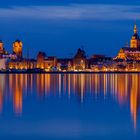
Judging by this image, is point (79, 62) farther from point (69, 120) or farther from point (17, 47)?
point (69, 120)

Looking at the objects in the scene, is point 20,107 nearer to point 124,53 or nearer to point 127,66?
point 127,66

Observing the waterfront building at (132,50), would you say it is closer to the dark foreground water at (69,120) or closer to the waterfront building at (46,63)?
the waterfront building at (46,63)

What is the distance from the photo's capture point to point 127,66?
144000 mm

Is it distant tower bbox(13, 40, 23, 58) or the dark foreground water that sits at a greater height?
distant tower bbox(13, 40, 23, 58)

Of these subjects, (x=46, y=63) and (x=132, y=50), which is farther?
(x=132, y=50)

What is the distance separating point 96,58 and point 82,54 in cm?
551

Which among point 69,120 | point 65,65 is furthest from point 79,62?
point 69,120

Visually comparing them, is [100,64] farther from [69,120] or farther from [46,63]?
[69,120]

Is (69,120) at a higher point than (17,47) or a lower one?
lower

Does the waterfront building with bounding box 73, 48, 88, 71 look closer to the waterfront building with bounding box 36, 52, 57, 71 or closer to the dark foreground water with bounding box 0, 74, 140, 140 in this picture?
the waterfront building with bounding box 36, 52, 57, 71

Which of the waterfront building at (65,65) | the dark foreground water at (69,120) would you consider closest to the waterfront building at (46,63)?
the waterfront building at (65,65)

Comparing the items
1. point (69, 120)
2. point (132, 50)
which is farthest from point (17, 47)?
point (69, 120)

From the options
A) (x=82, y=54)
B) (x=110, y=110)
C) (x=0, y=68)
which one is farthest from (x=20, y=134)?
(x=82, y=54)

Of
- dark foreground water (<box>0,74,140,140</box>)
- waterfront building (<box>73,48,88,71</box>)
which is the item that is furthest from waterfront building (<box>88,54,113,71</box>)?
dark foreground water (<box>0,74,140,140</box>)
